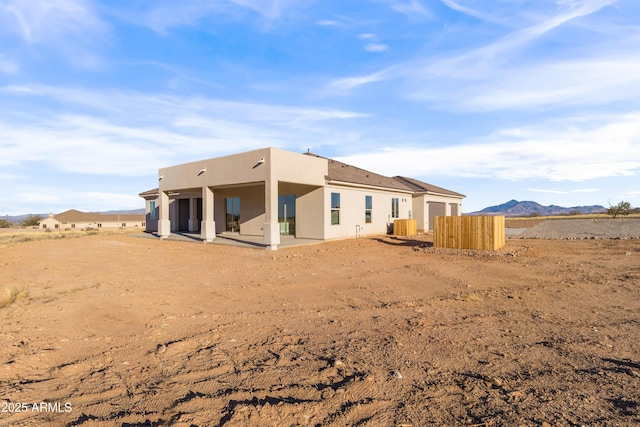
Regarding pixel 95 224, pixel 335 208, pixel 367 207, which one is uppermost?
pixel 367 207

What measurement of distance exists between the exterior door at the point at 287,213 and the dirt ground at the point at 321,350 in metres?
11.1

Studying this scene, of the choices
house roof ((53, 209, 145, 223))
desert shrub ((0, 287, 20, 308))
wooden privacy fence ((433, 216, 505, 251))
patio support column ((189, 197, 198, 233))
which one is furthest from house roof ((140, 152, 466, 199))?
house roof ((53, 209, 145, 223))

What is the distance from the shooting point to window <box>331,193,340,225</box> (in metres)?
20.0

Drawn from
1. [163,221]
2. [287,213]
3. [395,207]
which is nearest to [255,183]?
[287,213]

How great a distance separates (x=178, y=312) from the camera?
6488mm

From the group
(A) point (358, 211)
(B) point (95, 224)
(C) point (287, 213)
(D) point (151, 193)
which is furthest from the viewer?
(B) point (95, 224)

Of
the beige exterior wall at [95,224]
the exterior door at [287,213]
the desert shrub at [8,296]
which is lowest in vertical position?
the desert shrub at [8,296]

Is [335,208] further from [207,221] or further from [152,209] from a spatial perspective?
[152,209]

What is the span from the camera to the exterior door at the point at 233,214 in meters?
23.4

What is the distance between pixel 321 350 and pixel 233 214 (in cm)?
2020

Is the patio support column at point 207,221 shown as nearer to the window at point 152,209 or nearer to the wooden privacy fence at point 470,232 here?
the wooden privacy fence at point 470,232

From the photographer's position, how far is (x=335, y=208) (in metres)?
20.1

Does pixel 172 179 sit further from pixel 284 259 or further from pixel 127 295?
pixel 127 295

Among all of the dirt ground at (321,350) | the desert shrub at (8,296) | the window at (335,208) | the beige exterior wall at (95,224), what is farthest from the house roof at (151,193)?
the beige exterior wall at (95,224)
